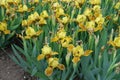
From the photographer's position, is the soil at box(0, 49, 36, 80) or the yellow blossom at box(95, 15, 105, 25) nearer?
the yellow blossom at box(95, 15, 105, 25)

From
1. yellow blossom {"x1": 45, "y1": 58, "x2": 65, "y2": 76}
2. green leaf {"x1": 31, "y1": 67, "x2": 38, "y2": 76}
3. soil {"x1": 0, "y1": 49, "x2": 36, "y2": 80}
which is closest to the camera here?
yellow blossom {"x1": 45, "y1": 58, "x2": 65, "y2": 76}

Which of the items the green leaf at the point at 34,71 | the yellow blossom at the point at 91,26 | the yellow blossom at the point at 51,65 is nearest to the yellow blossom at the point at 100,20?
the yellow blossom at the point at 91,26

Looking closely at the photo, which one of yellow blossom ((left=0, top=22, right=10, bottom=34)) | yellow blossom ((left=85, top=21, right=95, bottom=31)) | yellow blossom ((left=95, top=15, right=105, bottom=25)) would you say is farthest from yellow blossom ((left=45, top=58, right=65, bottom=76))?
yellow blossom ((left=0, top=22, right=10, bottom=34))

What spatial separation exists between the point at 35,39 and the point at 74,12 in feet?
1.99

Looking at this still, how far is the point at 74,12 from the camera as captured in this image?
2.69m

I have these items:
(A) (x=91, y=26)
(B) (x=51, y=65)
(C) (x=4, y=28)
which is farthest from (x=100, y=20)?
(C) (x=4, y=28)

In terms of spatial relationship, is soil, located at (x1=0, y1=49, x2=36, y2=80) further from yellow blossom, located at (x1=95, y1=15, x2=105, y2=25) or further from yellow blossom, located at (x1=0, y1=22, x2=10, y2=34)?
yellow blossom, located at (x1=95, y1=15, x2=105, y2=25)

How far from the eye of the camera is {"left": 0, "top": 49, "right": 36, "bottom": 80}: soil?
2446 millimetres

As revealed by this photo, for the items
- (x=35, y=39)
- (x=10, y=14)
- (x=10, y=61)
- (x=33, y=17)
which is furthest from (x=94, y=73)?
(x=10, y=14)

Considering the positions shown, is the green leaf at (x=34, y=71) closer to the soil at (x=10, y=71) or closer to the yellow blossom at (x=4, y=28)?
the soil at (x=10, y=71)

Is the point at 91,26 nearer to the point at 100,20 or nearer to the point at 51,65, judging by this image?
the point at 100,20

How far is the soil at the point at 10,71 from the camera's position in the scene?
96.3 inches

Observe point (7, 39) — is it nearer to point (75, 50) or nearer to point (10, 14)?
point (10, 14)

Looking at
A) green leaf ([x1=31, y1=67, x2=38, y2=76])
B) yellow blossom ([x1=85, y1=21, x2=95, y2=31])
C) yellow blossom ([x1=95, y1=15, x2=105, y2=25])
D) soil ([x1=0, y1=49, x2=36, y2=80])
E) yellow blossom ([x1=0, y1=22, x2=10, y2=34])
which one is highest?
yellow blossom ([x1=95, y1=15, x2=105, y2=25])
